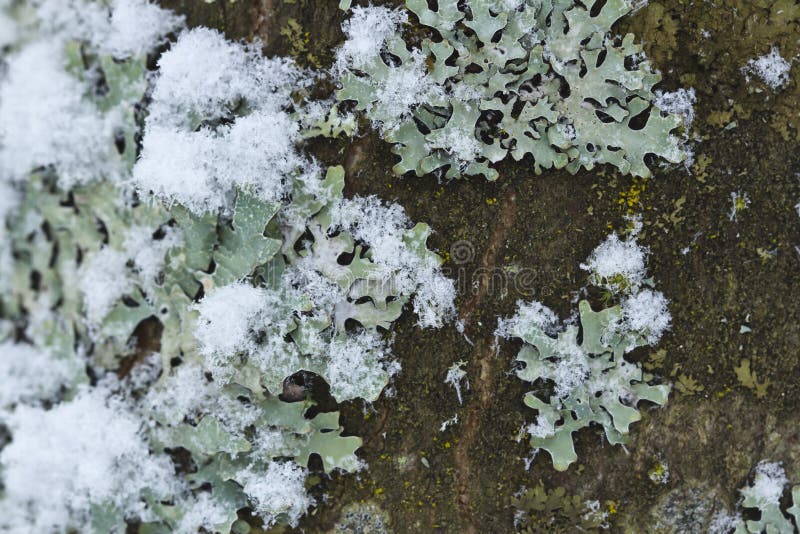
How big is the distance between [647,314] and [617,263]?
0.78 ft

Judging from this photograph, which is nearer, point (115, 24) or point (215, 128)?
point (215, 128)

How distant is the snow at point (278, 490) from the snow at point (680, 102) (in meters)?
2.07

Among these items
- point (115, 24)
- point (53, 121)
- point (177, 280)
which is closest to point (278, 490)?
point (177, 280)

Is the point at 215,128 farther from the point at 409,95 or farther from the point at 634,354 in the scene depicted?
the point at 634,354

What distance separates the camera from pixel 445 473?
242cm

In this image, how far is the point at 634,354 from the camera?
2.39 m

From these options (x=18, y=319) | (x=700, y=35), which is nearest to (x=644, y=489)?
(x=700, y=35)

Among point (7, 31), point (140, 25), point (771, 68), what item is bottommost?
point (771, 68)

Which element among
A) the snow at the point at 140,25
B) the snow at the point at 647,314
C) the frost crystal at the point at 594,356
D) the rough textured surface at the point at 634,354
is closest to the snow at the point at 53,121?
the snow at the point at 140,25

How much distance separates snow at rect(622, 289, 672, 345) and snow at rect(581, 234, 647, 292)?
0.05m

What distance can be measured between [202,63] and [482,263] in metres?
1.43

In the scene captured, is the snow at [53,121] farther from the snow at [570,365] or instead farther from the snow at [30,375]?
the snow at [570,365]

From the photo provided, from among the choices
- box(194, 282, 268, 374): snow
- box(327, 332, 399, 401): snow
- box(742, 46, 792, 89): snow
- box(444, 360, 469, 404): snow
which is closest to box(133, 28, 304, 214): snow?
box(194, 282, 268, 374): snow

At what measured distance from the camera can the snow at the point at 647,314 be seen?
7.72 feet
